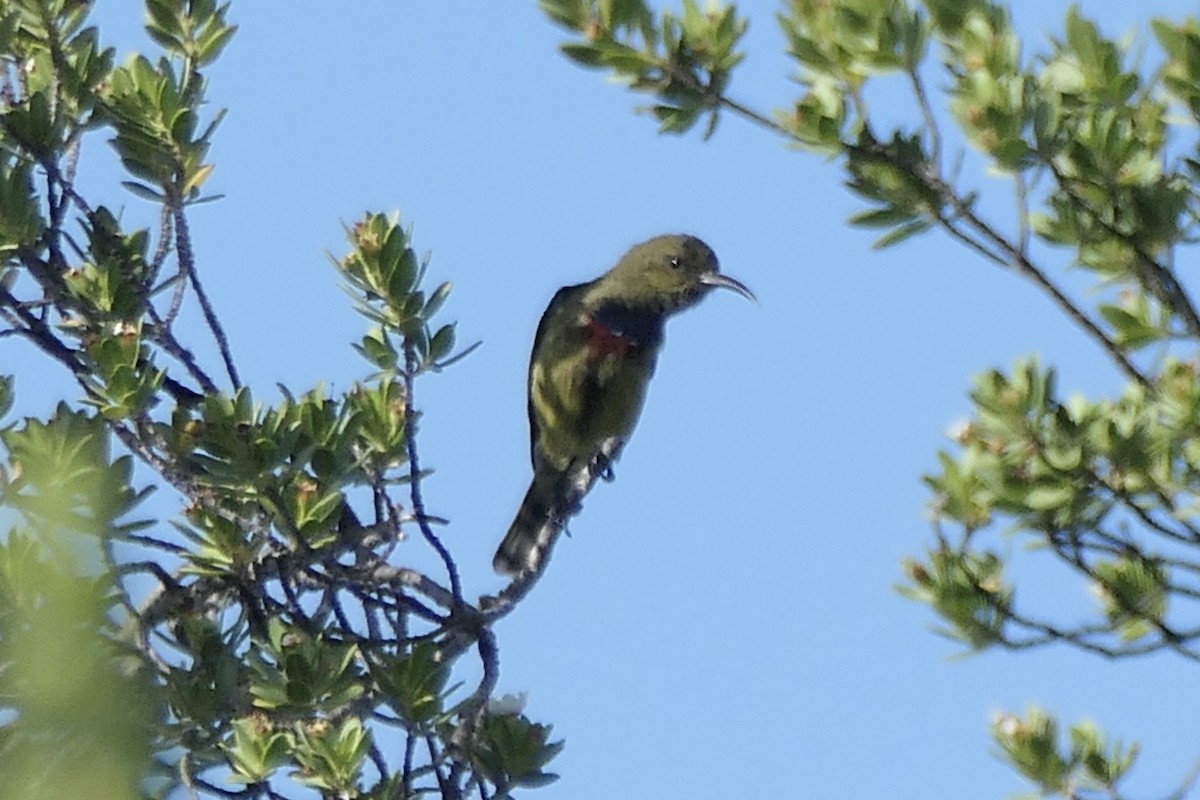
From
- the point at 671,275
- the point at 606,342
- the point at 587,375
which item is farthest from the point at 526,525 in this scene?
the point at 671,275

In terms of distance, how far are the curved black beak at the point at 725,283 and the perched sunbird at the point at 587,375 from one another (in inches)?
0.4

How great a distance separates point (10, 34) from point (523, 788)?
1.91 m

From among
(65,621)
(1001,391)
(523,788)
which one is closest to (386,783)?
(523,788)

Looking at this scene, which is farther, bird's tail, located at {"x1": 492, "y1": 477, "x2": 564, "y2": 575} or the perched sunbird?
the perched sunbird

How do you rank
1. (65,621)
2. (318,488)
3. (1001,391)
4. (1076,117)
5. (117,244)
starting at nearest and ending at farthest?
Answer: (65,621)
(1001,391)
(1076,117)
(318,488)
(117,244)

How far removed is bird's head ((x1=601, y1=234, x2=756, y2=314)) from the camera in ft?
26.7

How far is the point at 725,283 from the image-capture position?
8.27 meters

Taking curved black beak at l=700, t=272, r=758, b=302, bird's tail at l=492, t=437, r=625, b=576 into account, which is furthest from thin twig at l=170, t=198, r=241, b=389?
curved black beak at l=700, t=272, r=758, b=302

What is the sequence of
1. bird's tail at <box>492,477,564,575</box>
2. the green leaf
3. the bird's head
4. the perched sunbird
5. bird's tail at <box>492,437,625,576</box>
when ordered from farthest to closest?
the bird's head
the perched sunbird
bird's tail at <box>492,477,564,575</box>
bird's tail at <box>492,437,625,576</box>
the green leaf

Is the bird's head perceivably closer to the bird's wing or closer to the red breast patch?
the bird's wing

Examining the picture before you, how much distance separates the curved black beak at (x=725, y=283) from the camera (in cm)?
823

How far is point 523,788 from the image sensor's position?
347 centimetres

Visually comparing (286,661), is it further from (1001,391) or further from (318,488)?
(1001,391)

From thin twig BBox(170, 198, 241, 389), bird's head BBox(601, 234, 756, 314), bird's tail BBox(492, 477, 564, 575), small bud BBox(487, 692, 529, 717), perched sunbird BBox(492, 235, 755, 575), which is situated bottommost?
small bud BBox(487, 692, 529, 717)
